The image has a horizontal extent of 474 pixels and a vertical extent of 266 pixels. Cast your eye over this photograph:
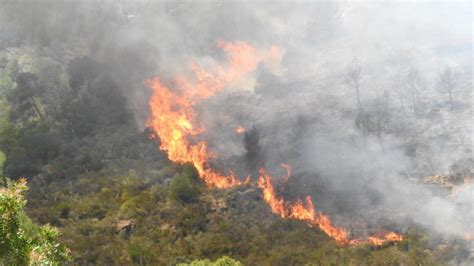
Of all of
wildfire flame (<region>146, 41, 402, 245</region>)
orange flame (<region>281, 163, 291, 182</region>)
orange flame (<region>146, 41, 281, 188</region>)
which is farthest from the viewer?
orange flame (<region>146, 41, 281, 188</region>)

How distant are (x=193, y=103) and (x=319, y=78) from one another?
23746 millimetres

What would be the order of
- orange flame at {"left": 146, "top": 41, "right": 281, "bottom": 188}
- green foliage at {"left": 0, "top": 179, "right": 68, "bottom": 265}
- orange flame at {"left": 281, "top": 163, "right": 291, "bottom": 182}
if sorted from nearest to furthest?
green foliage at {"left": 0, "top": 179, "right": 68, "bottom": 265} < orange flame at {"left": 281, "top": 163, "right": 291, "bottom": 182} < orange flame at {"left": 146, "top": 41, "right": 281, "bottom": 188}

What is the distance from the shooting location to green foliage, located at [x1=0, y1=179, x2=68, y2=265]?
11.4 metres

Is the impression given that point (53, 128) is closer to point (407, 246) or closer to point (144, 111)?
point (144, 111)

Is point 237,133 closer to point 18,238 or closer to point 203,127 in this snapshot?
point 203,127

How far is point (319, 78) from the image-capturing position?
88.1 meters

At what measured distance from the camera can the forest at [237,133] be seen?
46188 millimetres

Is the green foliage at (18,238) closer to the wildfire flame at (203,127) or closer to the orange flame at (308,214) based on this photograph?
the orange flame at (308,214)

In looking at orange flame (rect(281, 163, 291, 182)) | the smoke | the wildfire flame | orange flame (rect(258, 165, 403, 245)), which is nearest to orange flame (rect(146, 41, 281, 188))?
the wildfire flame

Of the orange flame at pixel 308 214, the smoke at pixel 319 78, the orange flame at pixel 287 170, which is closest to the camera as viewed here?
the orange flame at pixel 308 214

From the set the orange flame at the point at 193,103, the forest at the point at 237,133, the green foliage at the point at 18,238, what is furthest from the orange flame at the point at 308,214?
the green foliage at the point at 18,238

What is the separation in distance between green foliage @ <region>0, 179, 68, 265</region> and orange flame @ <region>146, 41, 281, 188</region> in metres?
50.0

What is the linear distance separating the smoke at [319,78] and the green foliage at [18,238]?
42075 millimetres

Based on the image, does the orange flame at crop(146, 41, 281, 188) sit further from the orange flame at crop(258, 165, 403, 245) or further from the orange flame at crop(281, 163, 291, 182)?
the orange flame at crop(281, 163, 291, 182)
